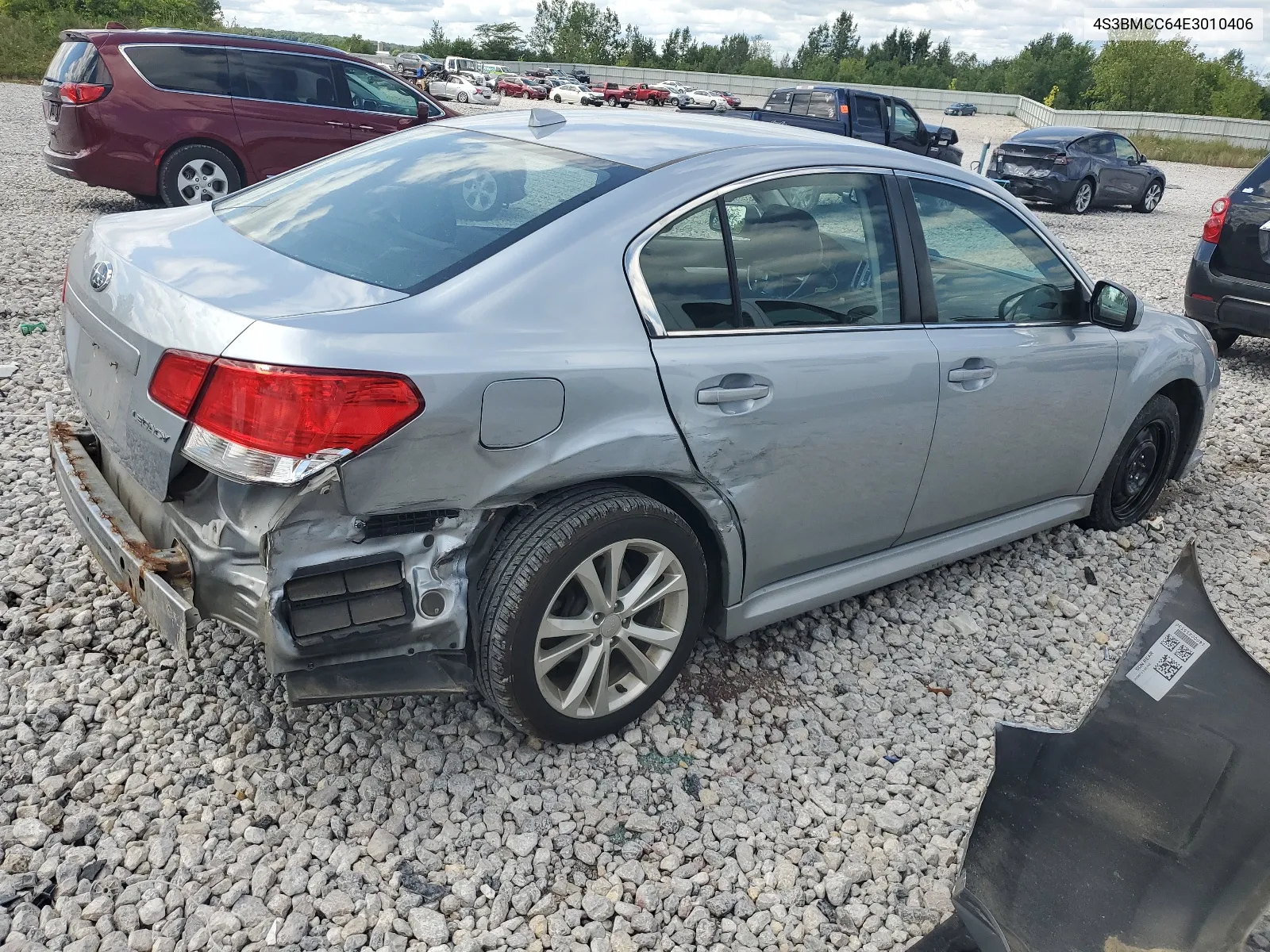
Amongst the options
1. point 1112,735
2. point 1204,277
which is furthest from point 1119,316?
point 1204,277

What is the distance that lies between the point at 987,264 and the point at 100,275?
2.91 meters

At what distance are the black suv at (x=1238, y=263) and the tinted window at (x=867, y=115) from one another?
34.3ft

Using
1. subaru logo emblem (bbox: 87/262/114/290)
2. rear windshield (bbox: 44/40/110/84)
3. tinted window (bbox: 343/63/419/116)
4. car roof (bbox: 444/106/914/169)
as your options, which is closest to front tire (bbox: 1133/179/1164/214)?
tinted window (bbox: 343/63/419/116)

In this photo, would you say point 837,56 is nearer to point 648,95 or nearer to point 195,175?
point 648,95

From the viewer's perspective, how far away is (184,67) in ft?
32.1

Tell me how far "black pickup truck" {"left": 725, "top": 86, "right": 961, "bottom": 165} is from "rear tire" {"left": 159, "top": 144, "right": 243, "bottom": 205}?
9548 millimetres

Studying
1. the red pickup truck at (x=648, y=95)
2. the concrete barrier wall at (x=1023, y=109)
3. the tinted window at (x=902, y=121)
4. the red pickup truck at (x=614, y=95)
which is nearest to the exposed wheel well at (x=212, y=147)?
the tinted window at (x=902, y=121)

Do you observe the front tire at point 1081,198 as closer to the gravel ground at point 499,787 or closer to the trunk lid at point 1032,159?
the trunk lid at point 1032,159

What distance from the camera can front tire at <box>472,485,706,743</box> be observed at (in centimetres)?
254

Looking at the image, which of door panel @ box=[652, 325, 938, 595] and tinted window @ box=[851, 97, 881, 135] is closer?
door panel @ box=[652, 325, 938, 595]

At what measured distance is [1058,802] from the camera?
2.73 meters

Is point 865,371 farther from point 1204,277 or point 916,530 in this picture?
point 1204,277

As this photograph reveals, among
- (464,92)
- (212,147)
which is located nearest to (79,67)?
(212,147)

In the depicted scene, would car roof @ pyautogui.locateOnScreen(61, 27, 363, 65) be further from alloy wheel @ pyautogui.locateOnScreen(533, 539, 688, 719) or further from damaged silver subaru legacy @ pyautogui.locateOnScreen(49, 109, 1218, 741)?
alloy wheel @ pyautogui.locateOnScreen(533, 539, 688, 719)
